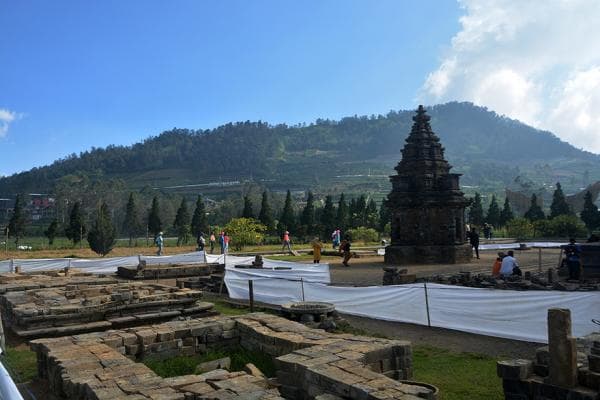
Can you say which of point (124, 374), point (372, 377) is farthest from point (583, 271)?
point (124, 374)

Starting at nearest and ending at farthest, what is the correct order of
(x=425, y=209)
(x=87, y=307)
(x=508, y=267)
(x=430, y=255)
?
(x=87, y=307) < (x=508, y=267) < (x=430, y=255) < (x=425, y=209)

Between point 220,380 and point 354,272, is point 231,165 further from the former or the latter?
point 220,380

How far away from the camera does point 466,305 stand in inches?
414

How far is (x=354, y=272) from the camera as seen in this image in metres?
21.6

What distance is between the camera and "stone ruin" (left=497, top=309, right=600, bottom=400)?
19.4ft

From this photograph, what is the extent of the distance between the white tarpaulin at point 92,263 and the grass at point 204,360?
14986mm

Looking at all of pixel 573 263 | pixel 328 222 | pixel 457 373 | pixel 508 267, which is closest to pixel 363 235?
pixel 328 222

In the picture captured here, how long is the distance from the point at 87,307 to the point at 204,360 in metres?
4.04

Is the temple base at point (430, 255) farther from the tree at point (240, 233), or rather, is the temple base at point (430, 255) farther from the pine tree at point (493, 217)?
the pine tree at point (493, 217)

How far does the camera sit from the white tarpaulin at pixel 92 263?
21344 mm

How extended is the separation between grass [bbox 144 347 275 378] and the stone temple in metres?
18.0

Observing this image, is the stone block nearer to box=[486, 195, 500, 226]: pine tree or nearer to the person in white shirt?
the person in white shirt

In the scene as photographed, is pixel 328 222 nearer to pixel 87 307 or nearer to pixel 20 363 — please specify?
pixel 87 307

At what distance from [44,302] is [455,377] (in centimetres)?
977
